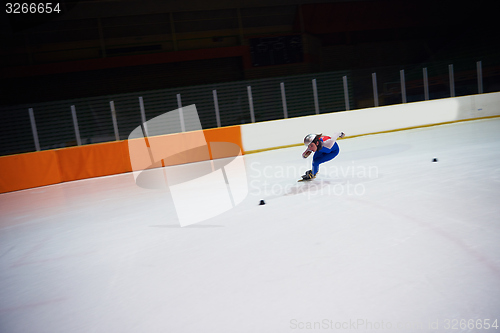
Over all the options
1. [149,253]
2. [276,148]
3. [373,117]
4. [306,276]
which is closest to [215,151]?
[276,148]

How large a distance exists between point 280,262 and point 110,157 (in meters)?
9.48

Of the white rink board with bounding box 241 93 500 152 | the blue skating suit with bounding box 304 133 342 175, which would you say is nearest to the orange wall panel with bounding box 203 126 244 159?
the white rink board with bounding box 241 93 500 152

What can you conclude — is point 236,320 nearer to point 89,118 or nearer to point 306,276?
point 306,276

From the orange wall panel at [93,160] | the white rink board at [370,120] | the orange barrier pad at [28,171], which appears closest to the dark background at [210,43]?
the white rink board at [370,120]

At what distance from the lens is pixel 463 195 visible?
4.59m

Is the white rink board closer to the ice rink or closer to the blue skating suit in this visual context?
the blue skating suit

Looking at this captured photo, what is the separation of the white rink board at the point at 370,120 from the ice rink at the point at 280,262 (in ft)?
22.3

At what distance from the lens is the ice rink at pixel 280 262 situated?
2355 mm

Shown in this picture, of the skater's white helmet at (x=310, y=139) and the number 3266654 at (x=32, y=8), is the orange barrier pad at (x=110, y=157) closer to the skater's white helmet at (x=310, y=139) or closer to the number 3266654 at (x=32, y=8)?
the skater's white helmet at (x=310, y=139)

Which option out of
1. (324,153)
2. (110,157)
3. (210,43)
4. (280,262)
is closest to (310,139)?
(324,153)

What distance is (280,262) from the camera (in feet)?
10.5

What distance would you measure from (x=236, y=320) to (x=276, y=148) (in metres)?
11.0

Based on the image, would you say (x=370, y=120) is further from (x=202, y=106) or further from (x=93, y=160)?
(x=93, y=160)

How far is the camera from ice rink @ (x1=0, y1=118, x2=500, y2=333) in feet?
7.73
